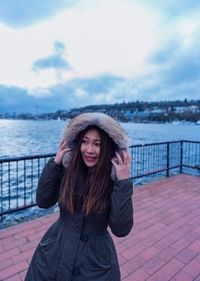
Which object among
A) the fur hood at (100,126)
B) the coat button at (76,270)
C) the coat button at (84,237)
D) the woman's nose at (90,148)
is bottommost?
the coat button at (76,270)

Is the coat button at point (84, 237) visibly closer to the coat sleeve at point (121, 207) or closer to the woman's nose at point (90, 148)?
the coat sleeve at point (121, 207)

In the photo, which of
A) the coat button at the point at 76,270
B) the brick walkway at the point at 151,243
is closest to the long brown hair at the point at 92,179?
the coat button at the point at 76,270

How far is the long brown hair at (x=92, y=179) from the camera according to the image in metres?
1.27

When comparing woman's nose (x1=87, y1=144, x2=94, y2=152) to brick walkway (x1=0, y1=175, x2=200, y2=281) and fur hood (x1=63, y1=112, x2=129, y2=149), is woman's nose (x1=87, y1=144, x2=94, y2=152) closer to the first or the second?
fur hood (x1=63, y1=112, x2=129, y2=149)

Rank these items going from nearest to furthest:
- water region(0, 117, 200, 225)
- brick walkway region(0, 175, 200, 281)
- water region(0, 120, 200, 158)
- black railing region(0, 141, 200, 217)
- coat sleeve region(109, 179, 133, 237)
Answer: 1. coat sleeve region(109, 179, 133, 237)
2. brick walkway region(0, 175, 200, 281)
3. black railing region(0, 141, 200, 217)
4. water region(0, 117, 200, 225)
5. water region(0, 120, 200, 158)

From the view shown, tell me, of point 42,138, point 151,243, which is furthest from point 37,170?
point 42,138

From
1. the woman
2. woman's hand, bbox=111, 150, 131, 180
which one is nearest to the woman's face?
the woman

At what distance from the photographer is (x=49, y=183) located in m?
1.41

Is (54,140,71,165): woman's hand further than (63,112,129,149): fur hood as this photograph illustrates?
Yes

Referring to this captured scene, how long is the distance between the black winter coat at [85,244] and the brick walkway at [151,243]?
4.08 feet

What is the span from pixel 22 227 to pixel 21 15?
5055mm

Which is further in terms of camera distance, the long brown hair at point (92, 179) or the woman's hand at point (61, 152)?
the woman's hand at point (61, 152)

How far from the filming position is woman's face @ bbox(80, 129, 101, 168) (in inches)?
53.0

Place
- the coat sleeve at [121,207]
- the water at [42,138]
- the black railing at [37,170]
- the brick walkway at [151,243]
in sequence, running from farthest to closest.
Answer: the water at [42,138]
the black railing at [37,170]
the brick walkway at [151,243]
the coat sleeve at [121,207]
